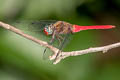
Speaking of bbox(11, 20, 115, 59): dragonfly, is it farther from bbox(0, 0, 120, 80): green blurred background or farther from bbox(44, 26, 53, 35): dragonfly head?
bbox(0, 0, 120, 80): green blurred background

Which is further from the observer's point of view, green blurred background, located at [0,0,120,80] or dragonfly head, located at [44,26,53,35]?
green blurred background, located at [0,0,120,80]

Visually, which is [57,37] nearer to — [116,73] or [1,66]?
[1,66]

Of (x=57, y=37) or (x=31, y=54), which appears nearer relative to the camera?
(x=57, y=37)

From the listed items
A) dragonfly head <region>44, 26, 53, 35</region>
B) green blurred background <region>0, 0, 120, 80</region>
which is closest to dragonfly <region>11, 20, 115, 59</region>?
dragonfly head <region>44, 26, 53, 35</region>

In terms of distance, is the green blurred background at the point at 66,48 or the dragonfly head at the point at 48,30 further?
the green blurred background at the point at 66,48

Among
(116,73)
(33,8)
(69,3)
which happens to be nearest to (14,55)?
(33,8)

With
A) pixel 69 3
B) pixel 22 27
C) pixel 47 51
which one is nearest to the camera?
pixel 47 51

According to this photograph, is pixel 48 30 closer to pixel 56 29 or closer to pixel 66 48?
pixel 56 29

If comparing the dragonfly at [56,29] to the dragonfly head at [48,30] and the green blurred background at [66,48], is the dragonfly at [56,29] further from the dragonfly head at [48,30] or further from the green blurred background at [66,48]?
the green blurred background at [66,48]

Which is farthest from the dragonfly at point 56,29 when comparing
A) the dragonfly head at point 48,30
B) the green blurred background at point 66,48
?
the green blurred background at point 66,48
